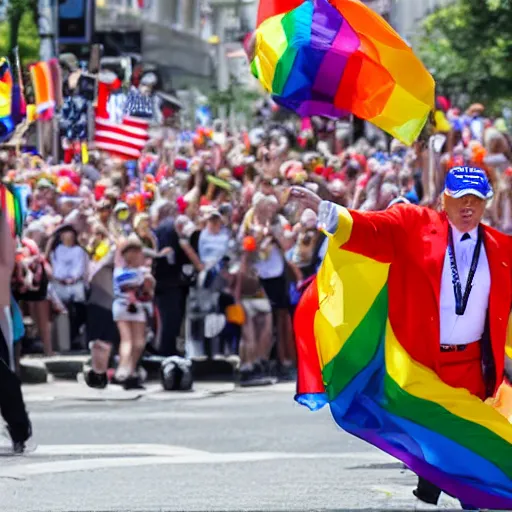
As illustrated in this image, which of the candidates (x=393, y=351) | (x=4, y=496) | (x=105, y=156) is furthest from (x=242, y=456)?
(x=105, y=156)

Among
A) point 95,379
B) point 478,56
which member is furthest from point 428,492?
point 478,56

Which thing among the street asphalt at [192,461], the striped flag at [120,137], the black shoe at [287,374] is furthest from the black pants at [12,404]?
the striped flag at [120,137]

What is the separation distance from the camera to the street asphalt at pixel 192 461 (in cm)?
1058

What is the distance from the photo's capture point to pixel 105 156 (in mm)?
27484

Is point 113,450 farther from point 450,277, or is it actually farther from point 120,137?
point 120,137

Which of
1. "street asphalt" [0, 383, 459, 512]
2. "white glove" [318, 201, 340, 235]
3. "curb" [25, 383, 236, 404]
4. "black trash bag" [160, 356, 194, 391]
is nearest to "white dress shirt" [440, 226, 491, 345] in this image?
"white glove" [318, 201, 340, 235]

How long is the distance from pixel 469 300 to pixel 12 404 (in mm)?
3764

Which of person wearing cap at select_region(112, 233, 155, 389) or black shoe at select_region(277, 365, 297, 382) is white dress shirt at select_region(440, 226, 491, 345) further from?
black shoe at select_region(277, 365, 297, 382)

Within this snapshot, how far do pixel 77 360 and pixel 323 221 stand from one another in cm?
1052

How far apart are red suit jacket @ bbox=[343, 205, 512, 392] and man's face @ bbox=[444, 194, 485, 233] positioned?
49 mm

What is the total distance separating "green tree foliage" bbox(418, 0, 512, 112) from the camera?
1564 inches

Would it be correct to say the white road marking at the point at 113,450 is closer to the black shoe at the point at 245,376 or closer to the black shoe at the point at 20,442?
the black shoe at the point at 20,442

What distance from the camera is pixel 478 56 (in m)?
40.9

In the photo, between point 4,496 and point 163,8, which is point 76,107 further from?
point 163,8
